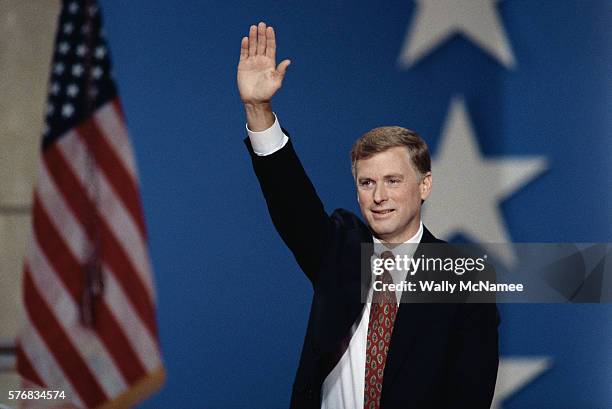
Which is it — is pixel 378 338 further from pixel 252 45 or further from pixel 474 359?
pixel 252 45

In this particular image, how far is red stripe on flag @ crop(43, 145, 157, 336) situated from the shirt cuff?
1.14m

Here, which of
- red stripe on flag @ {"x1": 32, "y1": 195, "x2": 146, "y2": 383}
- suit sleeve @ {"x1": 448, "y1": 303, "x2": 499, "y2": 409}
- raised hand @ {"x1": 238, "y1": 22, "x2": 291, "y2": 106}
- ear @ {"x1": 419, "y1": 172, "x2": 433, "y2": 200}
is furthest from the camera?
red stripe on flag @ {"x1": 32, "y1": 195, "x2": 146, "y2": 383}

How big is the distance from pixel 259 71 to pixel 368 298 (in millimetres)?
594

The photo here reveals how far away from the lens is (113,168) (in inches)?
108

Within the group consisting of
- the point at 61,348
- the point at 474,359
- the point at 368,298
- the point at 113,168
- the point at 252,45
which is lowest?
the point at 474,359

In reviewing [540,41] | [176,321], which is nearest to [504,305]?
[540,41]

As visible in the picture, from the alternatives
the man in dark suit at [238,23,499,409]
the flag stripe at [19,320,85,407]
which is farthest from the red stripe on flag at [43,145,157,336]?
the man in dark suit at [238,23,499,409]

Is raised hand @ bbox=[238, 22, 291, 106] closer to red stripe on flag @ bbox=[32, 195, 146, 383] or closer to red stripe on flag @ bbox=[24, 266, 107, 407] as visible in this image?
red stripe on flag @ bbox=[32, 195, 146, 383]

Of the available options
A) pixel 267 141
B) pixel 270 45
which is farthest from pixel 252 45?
pixel 267 141

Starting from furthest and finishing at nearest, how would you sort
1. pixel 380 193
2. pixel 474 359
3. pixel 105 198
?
pixel 105 198 → pixel 380 193 → pixel 474 359

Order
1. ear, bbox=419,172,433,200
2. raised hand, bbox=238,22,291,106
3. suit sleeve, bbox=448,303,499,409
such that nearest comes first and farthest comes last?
suit sleeve, bbox=448,303,499,409 < raised hand, bbox=238,22,291,106 < ear, bbox=419,172,433,200

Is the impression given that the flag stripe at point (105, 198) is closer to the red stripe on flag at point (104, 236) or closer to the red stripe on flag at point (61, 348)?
the red stripe on flag at point (104, 236)

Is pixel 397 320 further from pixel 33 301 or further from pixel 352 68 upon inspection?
pixel 33 301

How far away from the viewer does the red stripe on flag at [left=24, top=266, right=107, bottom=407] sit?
2721mm
